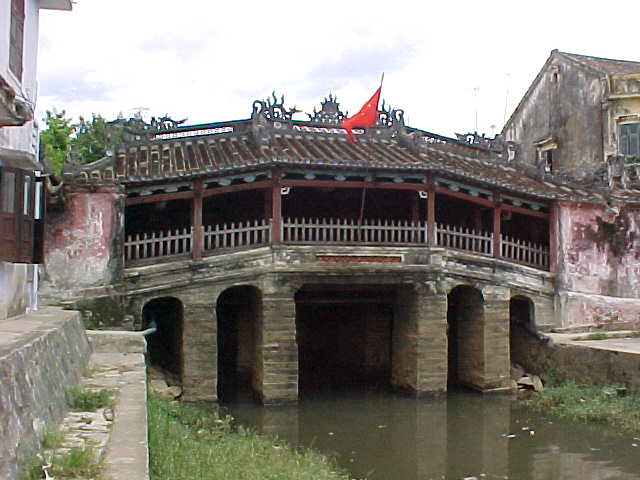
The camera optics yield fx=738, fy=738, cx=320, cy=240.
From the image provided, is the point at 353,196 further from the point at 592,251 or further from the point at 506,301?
the point at 592,251

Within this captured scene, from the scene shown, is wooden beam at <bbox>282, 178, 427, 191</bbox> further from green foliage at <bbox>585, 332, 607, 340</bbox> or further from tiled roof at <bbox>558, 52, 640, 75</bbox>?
tiled roof at <bbox>558, 52, 640, 75</bbox>

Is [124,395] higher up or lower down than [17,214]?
lower down

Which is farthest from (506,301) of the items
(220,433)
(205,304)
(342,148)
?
(220,433)

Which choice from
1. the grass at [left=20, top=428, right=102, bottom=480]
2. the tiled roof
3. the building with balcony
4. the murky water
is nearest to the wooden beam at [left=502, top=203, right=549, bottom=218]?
the building with balcony

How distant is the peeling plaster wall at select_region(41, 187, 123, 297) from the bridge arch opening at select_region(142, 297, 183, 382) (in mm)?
2589

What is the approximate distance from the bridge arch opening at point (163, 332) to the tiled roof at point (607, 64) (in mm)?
14035

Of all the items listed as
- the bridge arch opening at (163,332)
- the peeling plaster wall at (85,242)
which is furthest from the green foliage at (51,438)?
the bridge arch opening at (163,332)

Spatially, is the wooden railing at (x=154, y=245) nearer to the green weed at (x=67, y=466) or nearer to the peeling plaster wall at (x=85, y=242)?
the peeling plaster wall at (x=85, y=242)

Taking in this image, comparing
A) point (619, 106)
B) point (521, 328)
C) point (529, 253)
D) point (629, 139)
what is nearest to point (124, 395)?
point (521, 328)

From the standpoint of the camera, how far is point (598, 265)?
17297 millimetres

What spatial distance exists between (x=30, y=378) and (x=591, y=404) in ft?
34.0

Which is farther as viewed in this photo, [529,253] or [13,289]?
[529,253]

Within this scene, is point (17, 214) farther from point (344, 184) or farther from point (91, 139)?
point (91, 139)

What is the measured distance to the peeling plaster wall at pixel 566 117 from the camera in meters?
21.7
